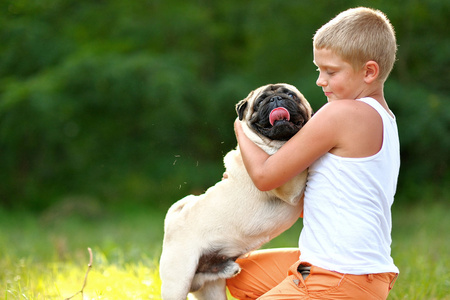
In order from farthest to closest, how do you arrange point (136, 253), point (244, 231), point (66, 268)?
point (136, 253) < point (66, 268) < point (244, 231)

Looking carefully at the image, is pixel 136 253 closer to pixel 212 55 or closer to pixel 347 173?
pixel 347 173

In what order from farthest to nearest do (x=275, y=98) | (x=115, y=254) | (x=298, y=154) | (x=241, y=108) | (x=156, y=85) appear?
(x=156, y=85)
(x=115, y=254)
(x=241, y=108)
(x=275, y=98)
(x=298, y=154)

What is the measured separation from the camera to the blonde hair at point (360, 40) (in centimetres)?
227

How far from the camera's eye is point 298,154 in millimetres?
2293

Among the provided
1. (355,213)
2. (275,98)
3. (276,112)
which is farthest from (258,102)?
(355,213)

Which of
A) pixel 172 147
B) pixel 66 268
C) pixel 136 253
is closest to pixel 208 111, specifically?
pixel 172 147

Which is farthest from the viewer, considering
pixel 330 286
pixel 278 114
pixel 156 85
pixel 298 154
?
pixel 156 85

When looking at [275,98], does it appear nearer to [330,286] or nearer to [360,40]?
[360,40]

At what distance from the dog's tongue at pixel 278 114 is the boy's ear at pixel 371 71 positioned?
0.45m

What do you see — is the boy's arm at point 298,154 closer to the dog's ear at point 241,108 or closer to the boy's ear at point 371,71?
the boy's ear at point 371,71

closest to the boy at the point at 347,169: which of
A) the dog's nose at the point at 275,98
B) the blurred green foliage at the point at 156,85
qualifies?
the dog's nose at the point at 275,98

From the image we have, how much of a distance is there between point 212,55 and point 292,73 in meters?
1.79

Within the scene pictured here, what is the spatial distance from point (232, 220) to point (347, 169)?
2.22 feet

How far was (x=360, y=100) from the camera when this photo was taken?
90.0 inches
